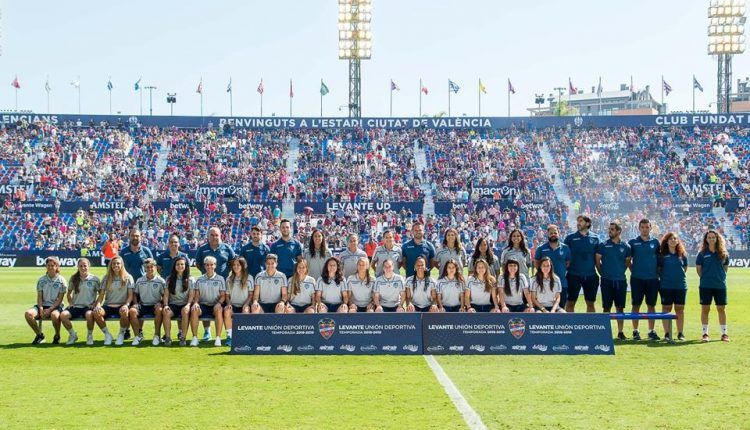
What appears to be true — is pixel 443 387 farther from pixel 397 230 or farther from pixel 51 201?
pixel 51 201

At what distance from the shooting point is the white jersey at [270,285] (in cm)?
1457

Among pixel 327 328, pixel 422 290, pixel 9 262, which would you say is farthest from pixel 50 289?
pixel 9 262

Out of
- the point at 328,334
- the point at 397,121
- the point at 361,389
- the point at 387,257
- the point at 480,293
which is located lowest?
the point at 361,389

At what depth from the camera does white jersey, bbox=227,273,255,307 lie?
14586mm

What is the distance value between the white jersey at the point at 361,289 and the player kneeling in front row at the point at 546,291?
2474mm

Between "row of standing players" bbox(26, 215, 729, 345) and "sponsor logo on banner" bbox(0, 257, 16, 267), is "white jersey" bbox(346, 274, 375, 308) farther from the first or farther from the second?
"sponsor logo on banner" bbox(0, 257, 16, 267)

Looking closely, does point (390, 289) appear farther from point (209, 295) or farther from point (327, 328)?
point (209, 295)

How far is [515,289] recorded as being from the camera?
14383mm

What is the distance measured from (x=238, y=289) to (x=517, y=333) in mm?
4328

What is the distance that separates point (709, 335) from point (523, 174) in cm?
3864

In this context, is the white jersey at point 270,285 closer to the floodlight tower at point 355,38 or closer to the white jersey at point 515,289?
the white jersey at point 515,289

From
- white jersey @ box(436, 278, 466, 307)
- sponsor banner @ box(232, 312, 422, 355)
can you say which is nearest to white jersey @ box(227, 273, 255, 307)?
sponsor banner @ box(232, 312, 422, 355)

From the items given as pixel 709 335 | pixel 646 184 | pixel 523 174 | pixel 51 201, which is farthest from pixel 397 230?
pixel 709 335

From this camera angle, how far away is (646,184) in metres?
53.5
